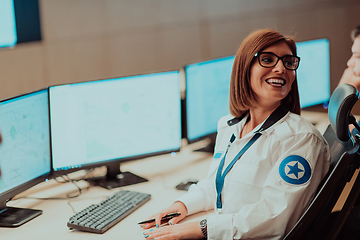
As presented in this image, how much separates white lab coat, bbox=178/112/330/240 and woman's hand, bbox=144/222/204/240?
51 millimetres

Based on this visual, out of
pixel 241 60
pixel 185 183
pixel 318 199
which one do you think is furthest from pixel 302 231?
pixel 185 183

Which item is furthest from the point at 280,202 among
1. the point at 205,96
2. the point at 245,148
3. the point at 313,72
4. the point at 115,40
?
the point at 115,40

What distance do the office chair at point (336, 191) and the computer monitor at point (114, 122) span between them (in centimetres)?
87

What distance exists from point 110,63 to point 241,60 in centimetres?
247

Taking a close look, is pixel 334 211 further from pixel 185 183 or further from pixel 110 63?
pixel 110 63

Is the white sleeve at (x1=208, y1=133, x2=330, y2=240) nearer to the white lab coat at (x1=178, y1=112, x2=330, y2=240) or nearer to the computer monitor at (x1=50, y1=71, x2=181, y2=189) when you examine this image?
the white lab coat at (x1=178, y1=112, x2=330, y2=240)

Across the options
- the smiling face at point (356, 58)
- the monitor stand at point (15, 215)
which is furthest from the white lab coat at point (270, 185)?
the smiling face at point (356, 58)

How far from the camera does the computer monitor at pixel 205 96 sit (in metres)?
1.93

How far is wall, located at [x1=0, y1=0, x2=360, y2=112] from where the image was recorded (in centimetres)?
333

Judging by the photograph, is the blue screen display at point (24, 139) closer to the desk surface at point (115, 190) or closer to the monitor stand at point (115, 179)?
the desk surface at point (115, 190)

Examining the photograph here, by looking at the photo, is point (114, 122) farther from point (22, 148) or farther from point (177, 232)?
point (177, 232)

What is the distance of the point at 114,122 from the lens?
5.62 feet

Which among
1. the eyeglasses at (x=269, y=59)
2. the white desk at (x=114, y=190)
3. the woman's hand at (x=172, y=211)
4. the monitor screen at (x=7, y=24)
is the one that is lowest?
the white desk at (x=114, y=190)

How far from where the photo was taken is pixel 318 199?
3.51 feet
